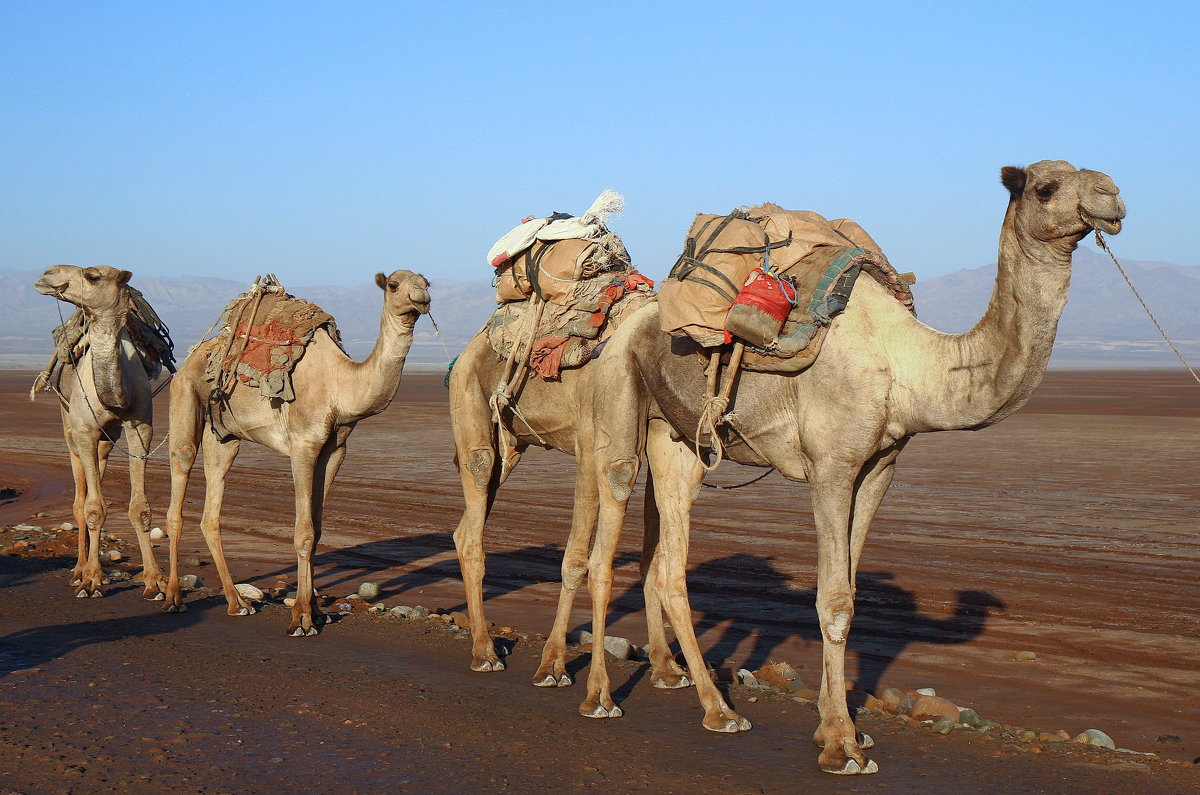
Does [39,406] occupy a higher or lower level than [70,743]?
lower

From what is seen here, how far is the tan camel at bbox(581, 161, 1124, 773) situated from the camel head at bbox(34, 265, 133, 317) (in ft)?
18.7

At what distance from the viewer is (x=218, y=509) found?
1094 cm

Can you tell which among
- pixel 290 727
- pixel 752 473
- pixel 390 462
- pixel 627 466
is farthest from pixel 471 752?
pixel 390 462

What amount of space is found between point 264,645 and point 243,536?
239 inches

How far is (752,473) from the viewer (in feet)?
69.5

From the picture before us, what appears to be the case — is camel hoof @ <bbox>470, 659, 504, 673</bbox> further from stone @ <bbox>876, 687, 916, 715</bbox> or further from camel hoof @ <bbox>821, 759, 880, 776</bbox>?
camel hoof @ <bbox>821, 759, 880, 776</bbox>

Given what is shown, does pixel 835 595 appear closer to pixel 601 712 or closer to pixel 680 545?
pixel 680 545

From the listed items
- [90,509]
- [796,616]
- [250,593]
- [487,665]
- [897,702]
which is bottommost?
[250,593]

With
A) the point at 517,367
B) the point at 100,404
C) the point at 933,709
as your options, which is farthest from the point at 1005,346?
the point at 100,404

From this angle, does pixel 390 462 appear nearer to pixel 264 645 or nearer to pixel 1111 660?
pixel 264 645

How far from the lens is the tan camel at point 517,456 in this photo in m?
7.99

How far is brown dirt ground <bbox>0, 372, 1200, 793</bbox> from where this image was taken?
20.1 feet

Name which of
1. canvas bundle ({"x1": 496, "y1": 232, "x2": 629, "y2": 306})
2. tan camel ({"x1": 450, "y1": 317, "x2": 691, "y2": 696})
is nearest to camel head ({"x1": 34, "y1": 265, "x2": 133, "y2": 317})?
tan camel ({"x1": 450, "y1": 317, "x2": 691, "y2": 696})

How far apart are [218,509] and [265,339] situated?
1.71 metres
